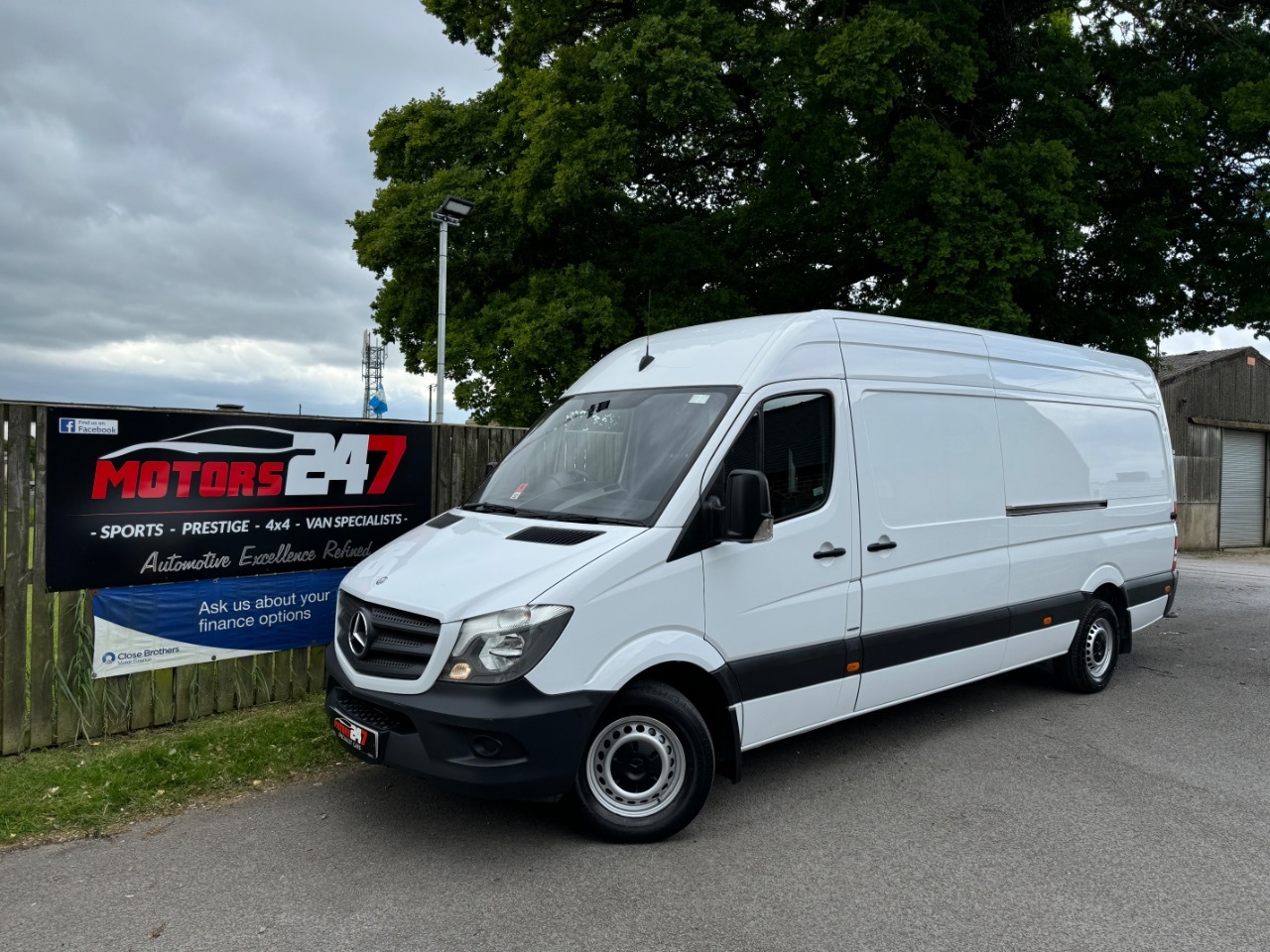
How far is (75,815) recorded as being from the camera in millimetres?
4484

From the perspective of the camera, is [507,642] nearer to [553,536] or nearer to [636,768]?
[553,536]

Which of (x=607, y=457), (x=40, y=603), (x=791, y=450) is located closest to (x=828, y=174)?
(x=791, y=450)

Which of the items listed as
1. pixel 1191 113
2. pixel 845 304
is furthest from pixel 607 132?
pixel 1191 113

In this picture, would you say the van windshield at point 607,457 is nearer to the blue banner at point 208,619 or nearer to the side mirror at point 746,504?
the side mirror at point 746,504

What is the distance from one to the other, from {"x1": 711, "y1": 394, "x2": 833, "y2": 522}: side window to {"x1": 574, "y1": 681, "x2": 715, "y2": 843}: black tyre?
1.14 metres

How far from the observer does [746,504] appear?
422cm

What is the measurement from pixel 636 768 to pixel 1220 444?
985 inches

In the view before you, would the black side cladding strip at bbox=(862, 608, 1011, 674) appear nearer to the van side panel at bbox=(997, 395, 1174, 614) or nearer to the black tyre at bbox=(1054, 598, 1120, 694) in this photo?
the van side panel at bbox=(997, 395, 1174, 614)

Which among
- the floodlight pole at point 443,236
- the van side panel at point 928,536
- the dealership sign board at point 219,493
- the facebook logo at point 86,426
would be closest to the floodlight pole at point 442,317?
the floodlight pole at point 443,236

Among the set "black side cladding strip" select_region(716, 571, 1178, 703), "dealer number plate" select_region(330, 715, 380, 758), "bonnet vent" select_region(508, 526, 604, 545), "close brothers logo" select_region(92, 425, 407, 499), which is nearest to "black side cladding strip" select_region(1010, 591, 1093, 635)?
"black side cladding strip" select_region(716, 571, 1178, 703)

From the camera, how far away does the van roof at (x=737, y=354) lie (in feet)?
16.0

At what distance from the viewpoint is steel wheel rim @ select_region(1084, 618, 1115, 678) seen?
7105mm

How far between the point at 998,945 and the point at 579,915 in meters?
1.57

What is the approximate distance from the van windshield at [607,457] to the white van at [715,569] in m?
0.02
